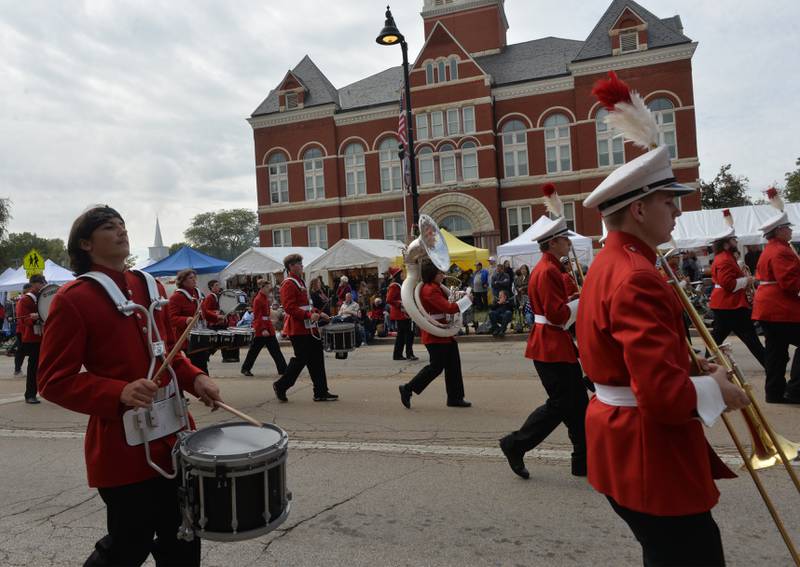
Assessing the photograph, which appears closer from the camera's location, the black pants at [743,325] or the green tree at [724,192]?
the black pants at [743,325]

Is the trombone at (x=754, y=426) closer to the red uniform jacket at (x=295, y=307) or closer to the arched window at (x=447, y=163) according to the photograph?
the red uniform jacket at (x=295, y=307)

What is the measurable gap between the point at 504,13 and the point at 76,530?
43.3 metres

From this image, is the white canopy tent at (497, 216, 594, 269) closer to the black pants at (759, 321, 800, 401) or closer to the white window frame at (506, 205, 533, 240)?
the white window frame at (506, 205, 533, 240)

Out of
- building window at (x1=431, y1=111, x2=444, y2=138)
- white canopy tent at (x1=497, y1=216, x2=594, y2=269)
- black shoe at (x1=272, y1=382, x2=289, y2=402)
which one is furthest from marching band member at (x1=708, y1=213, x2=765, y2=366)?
building window at (x1=431, y1=111, x2=444, y2=138)

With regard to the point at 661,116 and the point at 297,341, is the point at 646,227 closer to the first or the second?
the point at 297,341

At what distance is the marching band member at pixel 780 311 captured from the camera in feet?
21.6

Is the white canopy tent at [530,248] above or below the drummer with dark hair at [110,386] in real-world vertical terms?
above

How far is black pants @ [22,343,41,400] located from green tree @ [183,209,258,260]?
307ft

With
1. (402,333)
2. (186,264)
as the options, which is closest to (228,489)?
(402,333)

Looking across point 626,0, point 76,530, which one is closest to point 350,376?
point 76,530

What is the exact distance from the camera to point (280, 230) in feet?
128

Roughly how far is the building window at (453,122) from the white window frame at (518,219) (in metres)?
5.17

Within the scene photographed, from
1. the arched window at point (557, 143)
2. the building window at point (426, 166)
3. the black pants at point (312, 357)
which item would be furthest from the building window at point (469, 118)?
the black pants at point (312, 357)

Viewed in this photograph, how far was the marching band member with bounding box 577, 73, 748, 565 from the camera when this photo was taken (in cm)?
199
